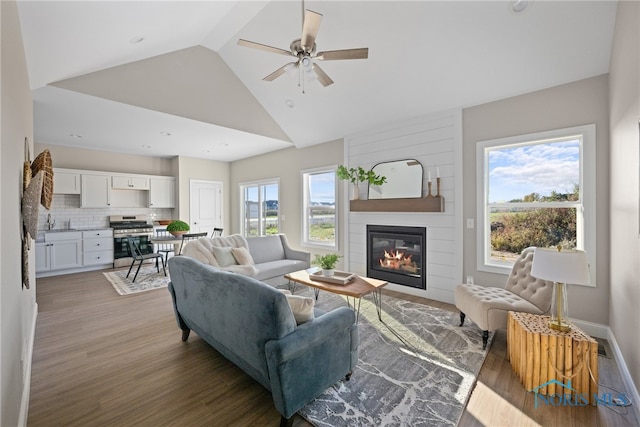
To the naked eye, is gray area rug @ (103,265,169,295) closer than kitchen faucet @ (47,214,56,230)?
Yes

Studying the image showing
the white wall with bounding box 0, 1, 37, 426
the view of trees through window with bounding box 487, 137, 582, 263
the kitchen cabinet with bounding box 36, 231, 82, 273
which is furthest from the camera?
the kitchen cabinet with bounding box 36, 231, 82, 273

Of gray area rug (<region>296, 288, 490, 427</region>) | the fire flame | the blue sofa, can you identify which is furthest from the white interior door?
gray area rug (<region>296, 288, 490, 427</region>)

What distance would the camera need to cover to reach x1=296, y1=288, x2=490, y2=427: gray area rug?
70.4 inches

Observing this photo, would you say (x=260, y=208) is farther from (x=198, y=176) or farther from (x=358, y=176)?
(x=358, y=176)

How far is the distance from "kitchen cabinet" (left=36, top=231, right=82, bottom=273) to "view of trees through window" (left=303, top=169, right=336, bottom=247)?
4680 millimetres

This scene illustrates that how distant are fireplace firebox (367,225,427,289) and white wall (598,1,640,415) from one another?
6.52ft

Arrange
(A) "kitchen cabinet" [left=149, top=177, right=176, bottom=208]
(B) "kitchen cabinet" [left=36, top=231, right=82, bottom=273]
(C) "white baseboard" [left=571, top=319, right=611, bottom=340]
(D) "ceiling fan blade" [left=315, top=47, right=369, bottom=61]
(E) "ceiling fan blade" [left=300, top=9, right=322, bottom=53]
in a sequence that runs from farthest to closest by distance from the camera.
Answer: (A) "kitchen cabinet" [left=149, top=177, right=176, bottom=208] → (B) "kitchen cabinet" [left=36, top=231, right=82, bottom=273] → (C) "white baseboard" [left=571, top=319, right=611, bottom=340] → (D) "ceiling fan blade" [left=315, top=47, right=369, bottom=61] → (E) "ceiling fan blade" [left=300, top=9, right=322, bottom=53]

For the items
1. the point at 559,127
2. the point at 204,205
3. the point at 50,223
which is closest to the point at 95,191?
the point at 50,223

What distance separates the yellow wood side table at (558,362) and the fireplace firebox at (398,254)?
2.17 metres

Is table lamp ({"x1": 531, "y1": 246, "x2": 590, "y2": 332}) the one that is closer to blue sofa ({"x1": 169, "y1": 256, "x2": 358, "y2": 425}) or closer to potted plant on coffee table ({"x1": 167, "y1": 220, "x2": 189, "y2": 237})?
blue sofa ({"x1": 169, "y1": 256, "x2": 358, "y2": 425})

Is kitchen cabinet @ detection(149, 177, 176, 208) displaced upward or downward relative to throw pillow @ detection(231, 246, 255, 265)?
upward

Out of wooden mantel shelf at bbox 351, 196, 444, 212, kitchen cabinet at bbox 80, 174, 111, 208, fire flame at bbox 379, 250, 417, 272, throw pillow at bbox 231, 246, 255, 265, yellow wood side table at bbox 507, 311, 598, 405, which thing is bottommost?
yellow wood side table at bbox 507, 311, 598, 405

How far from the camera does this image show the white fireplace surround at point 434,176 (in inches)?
149

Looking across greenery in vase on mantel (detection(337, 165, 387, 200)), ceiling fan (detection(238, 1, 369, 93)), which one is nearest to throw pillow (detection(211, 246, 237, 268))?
greenery in vase on mantel (detection(337, 165, 387, 200))
